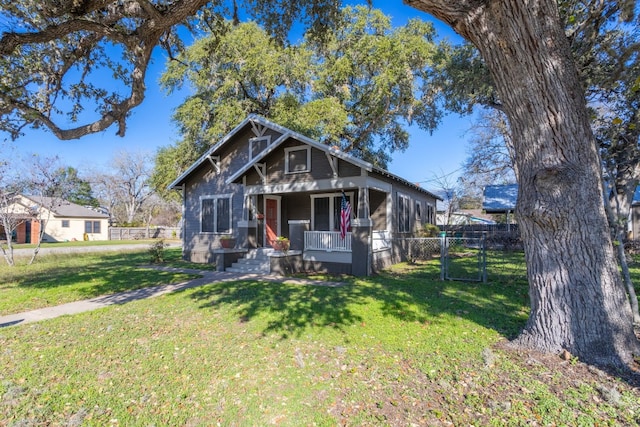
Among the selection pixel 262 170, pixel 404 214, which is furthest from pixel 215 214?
pixel 404 214

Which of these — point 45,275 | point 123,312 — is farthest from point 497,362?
point 45,275

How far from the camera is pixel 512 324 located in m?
5.41

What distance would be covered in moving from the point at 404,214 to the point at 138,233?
32684 mm

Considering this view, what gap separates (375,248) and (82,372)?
8883 mm

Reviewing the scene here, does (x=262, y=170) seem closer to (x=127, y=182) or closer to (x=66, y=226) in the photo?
(x=66, y=226)

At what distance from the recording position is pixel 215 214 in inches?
607

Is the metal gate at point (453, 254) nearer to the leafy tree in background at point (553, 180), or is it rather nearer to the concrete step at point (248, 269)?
the leafy tree in background at point (553, 180)

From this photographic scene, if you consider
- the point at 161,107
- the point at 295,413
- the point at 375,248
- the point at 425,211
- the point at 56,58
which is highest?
the point at 161,107

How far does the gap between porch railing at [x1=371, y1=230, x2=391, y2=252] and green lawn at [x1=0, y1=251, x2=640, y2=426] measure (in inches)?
187

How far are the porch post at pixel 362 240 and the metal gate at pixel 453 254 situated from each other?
1417 mm

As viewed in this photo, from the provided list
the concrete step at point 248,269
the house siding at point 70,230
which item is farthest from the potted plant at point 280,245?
the house siding at point 70,230

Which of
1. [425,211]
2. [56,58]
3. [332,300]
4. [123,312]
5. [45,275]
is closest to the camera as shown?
[123,312]

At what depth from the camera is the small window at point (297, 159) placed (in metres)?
11.8

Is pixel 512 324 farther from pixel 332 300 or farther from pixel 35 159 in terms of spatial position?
pixel 35 159
